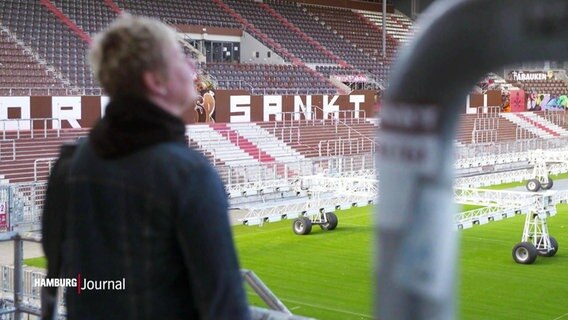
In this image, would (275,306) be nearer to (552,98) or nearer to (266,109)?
(266,109)

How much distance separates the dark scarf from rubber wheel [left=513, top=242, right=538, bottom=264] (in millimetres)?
14755

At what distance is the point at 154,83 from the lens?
2094 mm

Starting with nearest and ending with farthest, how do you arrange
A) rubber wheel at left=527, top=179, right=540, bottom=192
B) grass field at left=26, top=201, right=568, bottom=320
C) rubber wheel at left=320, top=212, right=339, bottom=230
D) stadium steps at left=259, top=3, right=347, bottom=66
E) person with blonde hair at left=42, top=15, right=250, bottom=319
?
person with blonde hair at left=42, top=15, right=250, bottom=319, grass field at left=26, top=201, right=568, bottom=320, rubber wheel at left=320, top=212, right=339, bottom=230, rubber wheel at left=527, top=179, right=540, bottom=192, stadium steps at left=259, top=3, right=347, bottom=66

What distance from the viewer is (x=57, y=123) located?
2634 cm

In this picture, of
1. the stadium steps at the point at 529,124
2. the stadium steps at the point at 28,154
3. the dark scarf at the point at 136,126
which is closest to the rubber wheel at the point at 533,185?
the stadium steps at the point at 28,154

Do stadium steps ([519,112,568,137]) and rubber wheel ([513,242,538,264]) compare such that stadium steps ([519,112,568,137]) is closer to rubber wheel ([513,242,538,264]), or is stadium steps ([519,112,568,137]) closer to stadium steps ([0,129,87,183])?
stadium steps ([0,129,87,183])

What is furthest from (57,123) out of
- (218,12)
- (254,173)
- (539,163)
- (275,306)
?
(275,306)

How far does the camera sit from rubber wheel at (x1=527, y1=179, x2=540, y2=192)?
26.8 meters

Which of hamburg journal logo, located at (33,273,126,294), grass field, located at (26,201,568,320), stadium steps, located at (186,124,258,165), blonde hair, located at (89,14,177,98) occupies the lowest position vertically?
grass field, located at (26,201,568,320)

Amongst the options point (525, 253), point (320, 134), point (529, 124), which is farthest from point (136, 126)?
point (529, 124)

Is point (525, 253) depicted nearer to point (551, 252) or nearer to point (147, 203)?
point (551, 252)

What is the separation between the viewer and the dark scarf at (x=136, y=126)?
2.09 meters

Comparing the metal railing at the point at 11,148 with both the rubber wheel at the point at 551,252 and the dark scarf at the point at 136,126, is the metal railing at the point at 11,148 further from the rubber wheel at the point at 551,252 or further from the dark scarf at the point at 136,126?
the dark scarf at the point at 136,126

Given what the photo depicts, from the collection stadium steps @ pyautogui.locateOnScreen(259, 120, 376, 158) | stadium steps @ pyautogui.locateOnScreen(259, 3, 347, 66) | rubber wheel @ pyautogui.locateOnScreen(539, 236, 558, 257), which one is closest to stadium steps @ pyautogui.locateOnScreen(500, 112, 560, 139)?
stadium steps @ pyautogui.locateOnScreen(259, 3, 347, 66)
